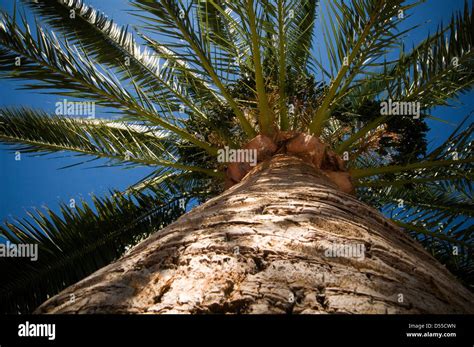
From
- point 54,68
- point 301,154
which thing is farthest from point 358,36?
point 54,68

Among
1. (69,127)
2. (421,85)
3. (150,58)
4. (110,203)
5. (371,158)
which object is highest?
(150,58)

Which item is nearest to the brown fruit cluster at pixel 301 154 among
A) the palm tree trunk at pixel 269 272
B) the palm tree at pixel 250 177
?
the palm tree at pixel 250 177

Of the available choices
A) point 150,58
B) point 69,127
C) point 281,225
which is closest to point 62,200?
point 69,127

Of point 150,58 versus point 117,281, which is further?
point 150,58

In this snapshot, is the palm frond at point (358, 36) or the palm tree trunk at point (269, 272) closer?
the palm tree trunk at point (269, 272)

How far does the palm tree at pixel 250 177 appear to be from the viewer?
117 centimetres

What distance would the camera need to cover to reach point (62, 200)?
400 cm

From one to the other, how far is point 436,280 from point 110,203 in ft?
11.5

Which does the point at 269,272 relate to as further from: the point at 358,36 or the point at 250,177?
the point at 358,36

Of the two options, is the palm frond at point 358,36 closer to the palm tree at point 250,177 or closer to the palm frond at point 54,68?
the palm tree at point 250,177

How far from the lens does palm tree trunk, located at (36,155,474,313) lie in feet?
3.42

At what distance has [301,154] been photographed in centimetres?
355

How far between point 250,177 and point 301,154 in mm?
740

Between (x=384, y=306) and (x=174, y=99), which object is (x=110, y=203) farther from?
(x=384, y=306)
